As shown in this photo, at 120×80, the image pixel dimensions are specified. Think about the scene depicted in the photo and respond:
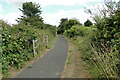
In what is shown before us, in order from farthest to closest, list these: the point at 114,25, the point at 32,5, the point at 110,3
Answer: the point at 32,5
the point at 110,3
the point at 114,25

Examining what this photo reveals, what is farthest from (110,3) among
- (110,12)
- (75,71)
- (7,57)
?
(7,57)

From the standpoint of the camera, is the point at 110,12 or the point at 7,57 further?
the point at 110,12

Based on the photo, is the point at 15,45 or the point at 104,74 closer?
the point at 104,74

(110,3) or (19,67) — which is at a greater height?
(110,3)

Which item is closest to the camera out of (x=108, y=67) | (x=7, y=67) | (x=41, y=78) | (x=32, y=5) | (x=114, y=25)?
(x=108, y=67)

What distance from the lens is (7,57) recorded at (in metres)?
7.34

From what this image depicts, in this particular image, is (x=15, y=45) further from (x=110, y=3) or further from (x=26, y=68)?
(x=110, y=3)

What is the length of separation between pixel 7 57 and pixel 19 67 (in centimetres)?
94

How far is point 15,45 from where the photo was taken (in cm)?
809

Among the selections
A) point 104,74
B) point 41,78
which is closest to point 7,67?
point 41,78

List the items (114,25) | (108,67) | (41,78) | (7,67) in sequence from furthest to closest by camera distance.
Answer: (114,25) → (7,67) → (41,78) → (108,67)

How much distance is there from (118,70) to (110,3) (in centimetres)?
407

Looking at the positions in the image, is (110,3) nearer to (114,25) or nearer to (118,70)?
(114,25)

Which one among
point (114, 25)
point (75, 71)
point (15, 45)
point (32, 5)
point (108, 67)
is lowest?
point (75, 71)
